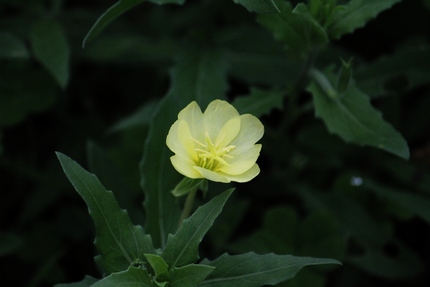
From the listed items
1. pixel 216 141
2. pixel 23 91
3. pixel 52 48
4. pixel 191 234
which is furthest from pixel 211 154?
pixel 23 91

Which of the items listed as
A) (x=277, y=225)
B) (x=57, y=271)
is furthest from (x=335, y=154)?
(x=57, y=271)

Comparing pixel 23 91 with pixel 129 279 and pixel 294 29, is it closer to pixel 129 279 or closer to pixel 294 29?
pixel 294 29

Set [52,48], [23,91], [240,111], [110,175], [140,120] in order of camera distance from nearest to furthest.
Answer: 1. [240,111]
2. [110,175]
3. [140,120]
4. [52,48]
5. [23,91]

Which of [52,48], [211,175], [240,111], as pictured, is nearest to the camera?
[211,175]

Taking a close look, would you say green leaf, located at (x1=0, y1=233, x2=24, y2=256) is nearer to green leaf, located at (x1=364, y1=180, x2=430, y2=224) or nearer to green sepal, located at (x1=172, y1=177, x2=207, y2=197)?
green sepal, located at (x1=172, y1=177, x2=207, y2=197)

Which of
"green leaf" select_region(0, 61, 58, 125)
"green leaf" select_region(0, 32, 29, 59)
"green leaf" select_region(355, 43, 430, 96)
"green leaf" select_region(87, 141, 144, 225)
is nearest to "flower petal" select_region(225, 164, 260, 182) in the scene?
"green leaf" select_region(87, 141, 144, 225)

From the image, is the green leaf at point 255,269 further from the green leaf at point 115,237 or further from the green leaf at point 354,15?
the green leaf at point 354,15

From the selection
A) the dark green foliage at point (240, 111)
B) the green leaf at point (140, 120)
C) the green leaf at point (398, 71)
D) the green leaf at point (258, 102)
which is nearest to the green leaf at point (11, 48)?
the dark green foliage at point (240, 111)
